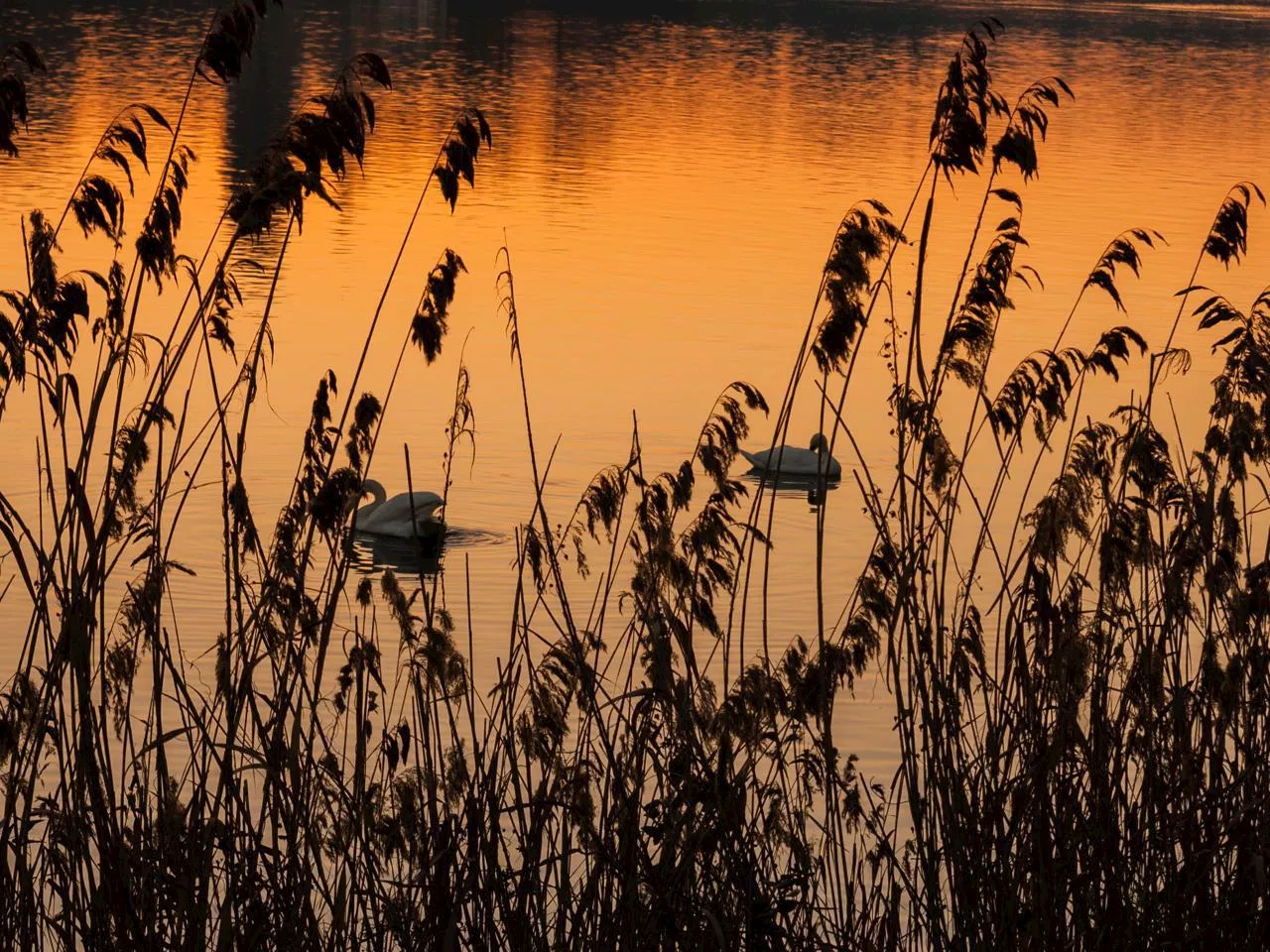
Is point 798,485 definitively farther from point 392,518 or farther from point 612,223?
point 612,223

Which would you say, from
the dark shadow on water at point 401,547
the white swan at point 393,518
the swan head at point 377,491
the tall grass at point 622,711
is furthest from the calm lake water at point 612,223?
the tall grass at point 622,711

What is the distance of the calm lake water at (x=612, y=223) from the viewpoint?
1013 cm

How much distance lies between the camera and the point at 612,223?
19.2m

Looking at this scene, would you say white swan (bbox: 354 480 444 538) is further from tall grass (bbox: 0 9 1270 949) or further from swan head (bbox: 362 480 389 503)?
tall grass (bbox: 0 9 1270 949)

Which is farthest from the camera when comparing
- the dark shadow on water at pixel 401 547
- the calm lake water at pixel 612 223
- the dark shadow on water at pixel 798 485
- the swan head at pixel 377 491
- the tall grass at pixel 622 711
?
the dark shadow on water at pixel 798 485

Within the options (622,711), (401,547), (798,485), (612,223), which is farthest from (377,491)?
(612,223)

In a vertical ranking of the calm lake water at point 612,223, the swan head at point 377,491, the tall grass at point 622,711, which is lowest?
the calm lake water at point 612,223

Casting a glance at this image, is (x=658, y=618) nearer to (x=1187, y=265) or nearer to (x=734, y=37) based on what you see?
(x=1187, y=265)

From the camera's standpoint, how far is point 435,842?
2.81m

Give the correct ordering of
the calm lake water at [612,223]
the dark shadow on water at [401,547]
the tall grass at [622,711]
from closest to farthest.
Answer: the tall grass at [622,711] → the dark shadow on water at [401,547] → the calm lake water at [612,223]

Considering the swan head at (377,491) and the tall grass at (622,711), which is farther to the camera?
the swan head at (377,491)

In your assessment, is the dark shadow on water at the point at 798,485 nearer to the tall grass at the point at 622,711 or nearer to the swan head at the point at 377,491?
the swan head at the point at 377,491

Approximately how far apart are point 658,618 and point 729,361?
9991 millimetres

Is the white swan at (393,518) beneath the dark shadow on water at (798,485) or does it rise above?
above
